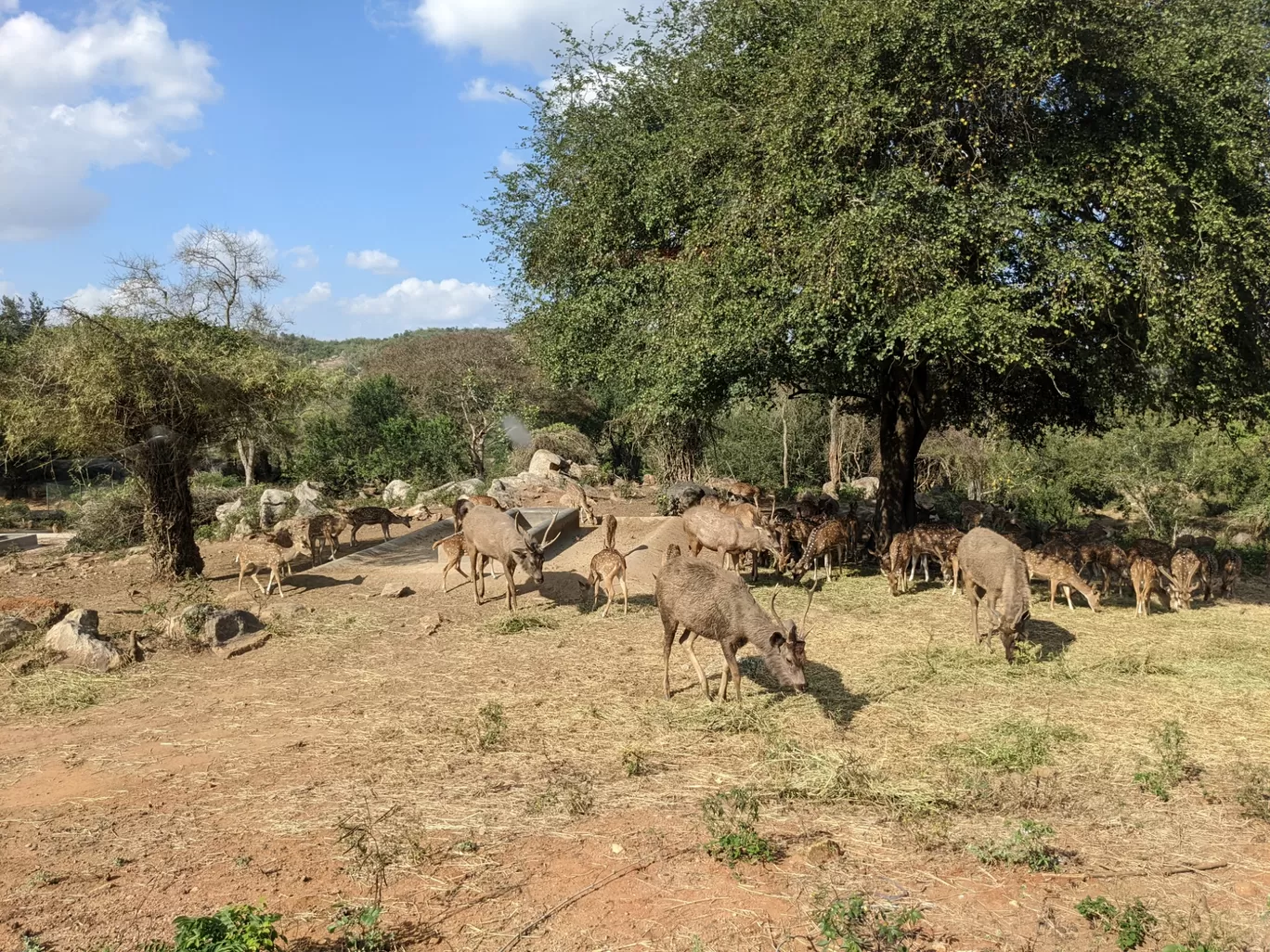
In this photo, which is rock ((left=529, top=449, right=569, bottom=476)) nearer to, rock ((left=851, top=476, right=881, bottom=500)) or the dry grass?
rock ((left=851, top=476, right=881, bottom=500))

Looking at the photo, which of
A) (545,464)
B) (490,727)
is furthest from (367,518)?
(490,727)

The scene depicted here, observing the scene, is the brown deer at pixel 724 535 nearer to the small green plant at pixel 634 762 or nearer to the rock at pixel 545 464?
the small green plant at pixel 634 762

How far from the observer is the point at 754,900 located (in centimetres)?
559

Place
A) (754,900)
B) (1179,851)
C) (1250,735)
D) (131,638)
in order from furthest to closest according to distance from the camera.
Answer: (131,638)
(1250,735)
(1179,851)
(754,900)

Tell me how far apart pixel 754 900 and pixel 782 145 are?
1091 cm

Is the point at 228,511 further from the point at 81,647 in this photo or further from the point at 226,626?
the point at 81,647

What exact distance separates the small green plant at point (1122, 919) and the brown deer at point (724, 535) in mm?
9858

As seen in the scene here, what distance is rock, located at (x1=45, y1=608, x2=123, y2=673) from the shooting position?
36.5 feet

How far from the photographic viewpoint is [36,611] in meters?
12.7

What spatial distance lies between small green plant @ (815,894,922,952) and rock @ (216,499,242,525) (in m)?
21.3

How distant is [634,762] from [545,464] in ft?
77.9

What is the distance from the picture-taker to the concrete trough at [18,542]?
22328 mm

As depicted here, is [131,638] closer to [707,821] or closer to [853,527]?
[707,821]

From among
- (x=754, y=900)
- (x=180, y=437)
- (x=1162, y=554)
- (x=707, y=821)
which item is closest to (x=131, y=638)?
(x=180, y=437)
